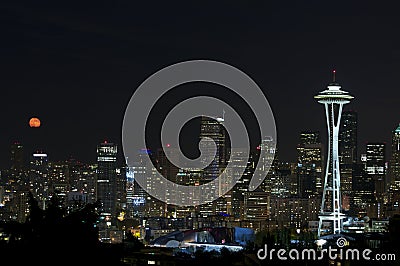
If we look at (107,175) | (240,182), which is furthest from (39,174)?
(240,182)

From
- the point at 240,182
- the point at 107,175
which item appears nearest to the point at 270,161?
the point at 240,182

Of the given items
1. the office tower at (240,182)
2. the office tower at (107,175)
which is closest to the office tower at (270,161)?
the office tower at (240,182)

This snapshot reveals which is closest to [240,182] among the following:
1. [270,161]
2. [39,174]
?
[270,161]

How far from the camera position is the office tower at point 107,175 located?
140 feet

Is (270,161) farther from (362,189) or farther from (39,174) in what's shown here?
(39,174)

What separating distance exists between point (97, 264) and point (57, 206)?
0.61m

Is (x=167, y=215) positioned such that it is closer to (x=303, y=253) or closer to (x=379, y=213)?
(x=379, y=213)

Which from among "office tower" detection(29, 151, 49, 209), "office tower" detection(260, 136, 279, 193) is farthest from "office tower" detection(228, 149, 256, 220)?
"office tower" detection(29, 151, 49, 209)

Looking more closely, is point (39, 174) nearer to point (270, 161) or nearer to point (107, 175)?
point (107, 175)

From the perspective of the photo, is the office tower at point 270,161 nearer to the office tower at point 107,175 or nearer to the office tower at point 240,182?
the office tower at point 240,182

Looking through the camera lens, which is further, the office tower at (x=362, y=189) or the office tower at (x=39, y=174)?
the office tower at (x=362, y=189)

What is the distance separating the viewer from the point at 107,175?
44.1 meters

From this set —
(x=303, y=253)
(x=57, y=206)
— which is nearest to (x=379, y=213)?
(x=303, y=253)

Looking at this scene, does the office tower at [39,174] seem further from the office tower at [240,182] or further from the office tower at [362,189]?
the office tower at [362,189]
